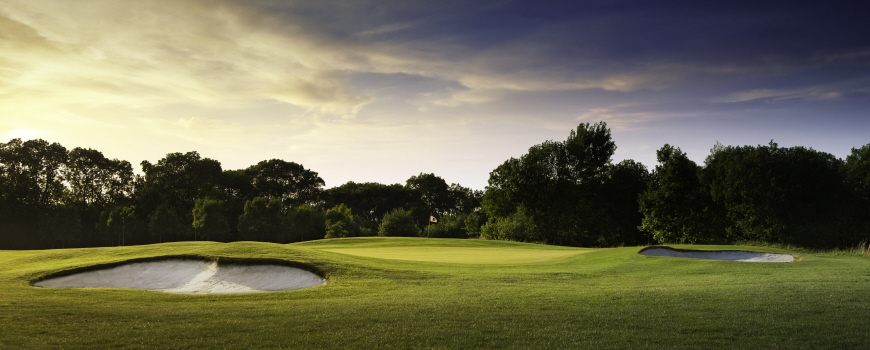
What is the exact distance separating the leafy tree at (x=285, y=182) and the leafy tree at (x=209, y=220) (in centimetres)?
1726

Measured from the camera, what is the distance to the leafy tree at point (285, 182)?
7706 centimetres

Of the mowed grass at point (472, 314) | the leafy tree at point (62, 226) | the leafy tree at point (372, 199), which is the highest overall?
the leafy tree at point (372, 199)

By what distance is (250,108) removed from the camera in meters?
29.2

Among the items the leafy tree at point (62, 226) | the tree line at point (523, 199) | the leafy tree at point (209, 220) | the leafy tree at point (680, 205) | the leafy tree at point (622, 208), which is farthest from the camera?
the leafy tree at point (209, 220)

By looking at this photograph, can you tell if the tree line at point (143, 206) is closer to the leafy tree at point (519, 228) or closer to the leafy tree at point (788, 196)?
the leafy tree at point (519, 228)

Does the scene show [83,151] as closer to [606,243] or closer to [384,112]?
[384,112]

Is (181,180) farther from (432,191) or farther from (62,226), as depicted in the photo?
(432,191)

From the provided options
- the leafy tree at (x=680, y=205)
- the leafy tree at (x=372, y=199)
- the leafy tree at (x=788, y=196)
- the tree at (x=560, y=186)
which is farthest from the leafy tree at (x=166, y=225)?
the leafy tree at (x=788, y=196)

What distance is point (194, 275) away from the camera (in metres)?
14.9

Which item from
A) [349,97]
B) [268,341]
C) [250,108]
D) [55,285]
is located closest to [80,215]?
[250,108]

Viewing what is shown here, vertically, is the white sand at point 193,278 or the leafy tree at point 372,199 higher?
the leafy tree at point 372,199

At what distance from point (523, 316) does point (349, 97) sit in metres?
→ 21.3

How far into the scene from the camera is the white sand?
44.5ft

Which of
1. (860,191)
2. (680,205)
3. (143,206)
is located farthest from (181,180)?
(860,191)
